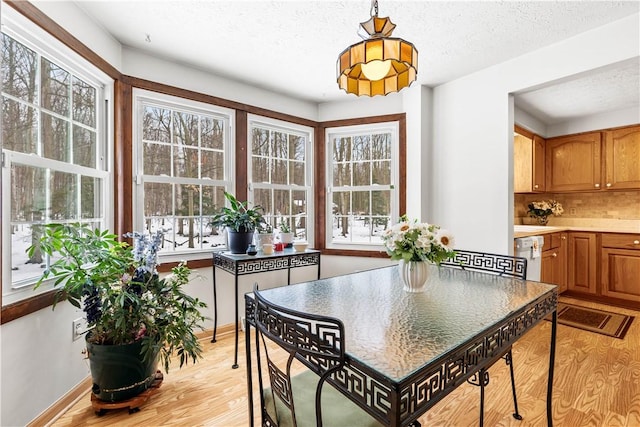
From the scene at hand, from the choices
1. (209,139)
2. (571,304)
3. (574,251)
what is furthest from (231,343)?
(574,251)

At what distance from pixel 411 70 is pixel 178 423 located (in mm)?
2252

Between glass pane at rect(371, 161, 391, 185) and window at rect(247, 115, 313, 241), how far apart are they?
742 mm

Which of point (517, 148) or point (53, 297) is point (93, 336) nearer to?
point (53, 297)

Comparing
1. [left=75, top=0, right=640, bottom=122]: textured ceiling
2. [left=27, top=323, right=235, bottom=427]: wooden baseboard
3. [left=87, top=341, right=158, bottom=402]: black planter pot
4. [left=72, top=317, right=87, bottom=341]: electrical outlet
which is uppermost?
[left=75, top=0, right=640, bottom=122]: textured ceiling

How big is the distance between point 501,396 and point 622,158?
345 cm

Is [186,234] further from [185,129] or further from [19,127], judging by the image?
[19,127]

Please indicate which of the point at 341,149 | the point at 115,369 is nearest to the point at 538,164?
the point at 341,149

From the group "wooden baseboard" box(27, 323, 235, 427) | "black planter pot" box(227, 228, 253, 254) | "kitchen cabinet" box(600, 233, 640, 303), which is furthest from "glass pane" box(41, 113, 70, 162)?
"kitchen cabinet" box(600, 233, 640, 303)

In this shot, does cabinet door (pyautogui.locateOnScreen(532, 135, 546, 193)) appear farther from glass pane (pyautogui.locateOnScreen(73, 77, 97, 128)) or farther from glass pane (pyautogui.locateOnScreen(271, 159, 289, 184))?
glass pane (pyautogui.locateOnScreen(73, 77, 97, 128))

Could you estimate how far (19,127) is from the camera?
1649 mm

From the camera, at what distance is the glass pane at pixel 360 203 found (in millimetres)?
3539

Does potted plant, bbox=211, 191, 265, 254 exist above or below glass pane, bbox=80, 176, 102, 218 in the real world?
below

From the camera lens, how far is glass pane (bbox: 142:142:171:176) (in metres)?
2.60

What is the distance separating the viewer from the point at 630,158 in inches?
141
